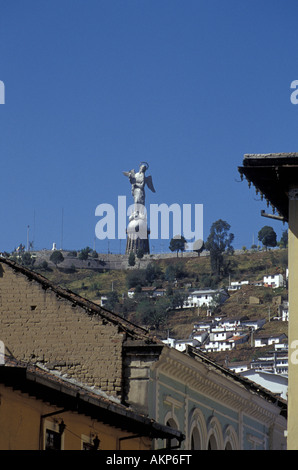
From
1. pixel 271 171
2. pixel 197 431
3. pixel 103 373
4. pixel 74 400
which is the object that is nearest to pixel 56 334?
pixel 103 373

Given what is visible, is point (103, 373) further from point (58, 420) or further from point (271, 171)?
point (271, 171)

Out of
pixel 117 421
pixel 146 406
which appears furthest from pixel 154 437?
pixel 146 406

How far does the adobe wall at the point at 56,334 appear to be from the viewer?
30641 millimetres

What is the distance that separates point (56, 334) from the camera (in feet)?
102

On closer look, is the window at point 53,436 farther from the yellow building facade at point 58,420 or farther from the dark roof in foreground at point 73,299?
the dark roof in foreground at point 73,299

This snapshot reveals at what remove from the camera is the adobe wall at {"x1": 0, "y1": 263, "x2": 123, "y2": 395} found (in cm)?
3064

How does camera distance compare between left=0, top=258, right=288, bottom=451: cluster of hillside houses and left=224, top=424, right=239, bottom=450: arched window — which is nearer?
left=0, top=258, right=288, bottom=451: cluster of hillside houses

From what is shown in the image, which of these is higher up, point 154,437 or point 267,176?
point 267,176

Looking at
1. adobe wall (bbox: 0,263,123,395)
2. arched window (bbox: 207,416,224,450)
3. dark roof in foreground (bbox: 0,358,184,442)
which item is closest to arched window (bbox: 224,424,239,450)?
arched window (bbox: 207,416,224,450)

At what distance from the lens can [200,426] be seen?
34.6m

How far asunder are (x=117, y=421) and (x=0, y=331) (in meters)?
5.92

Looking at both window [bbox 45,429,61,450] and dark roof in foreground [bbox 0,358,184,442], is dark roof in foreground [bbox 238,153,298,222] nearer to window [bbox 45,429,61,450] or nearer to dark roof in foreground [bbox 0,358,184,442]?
dark roof in foreground [bbox 0,358,184,442]

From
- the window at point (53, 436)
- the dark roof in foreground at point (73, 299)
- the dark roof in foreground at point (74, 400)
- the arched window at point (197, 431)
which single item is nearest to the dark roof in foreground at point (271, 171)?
the dark roof in foreground at point (74, 400)
